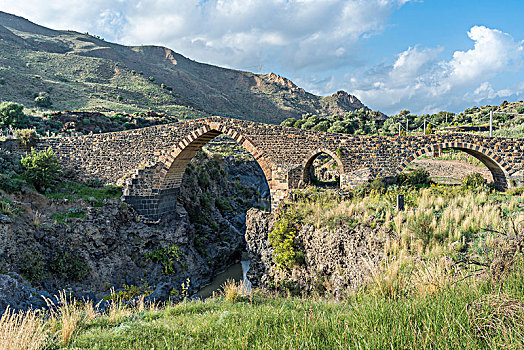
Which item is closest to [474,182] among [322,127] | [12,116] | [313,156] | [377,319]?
[313,156]

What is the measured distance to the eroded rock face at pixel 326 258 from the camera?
439 inches

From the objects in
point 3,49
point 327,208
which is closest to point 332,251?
point 327,208

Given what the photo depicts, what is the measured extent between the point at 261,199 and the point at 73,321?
2337 centimetres

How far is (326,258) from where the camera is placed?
12.5m

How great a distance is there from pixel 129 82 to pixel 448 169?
1855 inches

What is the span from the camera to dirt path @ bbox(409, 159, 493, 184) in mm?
21188

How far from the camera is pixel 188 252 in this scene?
18.0 m

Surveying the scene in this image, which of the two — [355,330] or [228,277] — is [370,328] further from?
[228,277]

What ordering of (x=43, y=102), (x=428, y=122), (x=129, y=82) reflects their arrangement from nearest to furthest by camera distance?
(x=43, y=102)
(x=428, y=122)
(x=129, y=82)

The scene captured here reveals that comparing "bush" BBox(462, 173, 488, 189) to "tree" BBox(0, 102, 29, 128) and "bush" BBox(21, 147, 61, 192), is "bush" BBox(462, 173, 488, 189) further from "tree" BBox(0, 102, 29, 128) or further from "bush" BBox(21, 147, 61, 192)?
"tree" BBox(0, 102, 29, 128)

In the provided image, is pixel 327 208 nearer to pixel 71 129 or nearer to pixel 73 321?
pixel 73 321

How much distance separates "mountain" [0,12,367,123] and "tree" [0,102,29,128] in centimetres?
1123

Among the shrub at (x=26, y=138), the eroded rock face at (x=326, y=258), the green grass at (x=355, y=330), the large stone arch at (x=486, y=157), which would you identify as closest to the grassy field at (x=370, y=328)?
the green grass at (x=355, y=330)

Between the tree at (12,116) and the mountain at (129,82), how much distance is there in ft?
36.8
